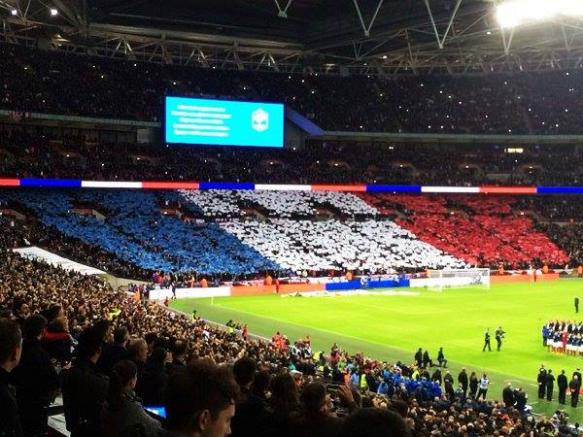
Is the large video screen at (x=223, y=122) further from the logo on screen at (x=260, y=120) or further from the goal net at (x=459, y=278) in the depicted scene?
the goal net at (x=459, y=278)

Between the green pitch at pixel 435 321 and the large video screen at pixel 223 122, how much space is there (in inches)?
752

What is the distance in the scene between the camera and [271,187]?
2586 inches

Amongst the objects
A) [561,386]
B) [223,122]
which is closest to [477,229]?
[223,122]

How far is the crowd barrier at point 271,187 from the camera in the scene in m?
55.6

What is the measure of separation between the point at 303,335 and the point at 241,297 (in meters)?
14.4

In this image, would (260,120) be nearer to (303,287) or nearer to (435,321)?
(303,287)

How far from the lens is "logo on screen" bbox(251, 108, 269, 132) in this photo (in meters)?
64.4

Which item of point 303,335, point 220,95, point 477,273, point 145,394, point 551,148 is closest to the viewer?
point 145,394

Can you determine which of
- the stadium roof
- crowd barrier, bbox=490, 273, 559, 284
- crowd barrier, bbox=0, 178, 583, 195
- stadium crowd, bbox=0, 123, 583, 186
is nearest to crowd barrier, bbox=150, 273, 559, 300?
crowd barrier, bbox=490, 273, 559, 284

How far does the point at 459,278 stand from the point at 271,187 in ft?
62.8

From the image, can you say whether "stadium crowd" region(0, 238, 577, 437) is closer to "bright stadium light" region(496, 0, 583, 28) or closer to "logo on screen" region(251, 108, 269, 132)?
"bright stadium light" region(496, 0, 583, 28)

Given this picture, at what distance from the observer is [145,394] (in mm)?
7656

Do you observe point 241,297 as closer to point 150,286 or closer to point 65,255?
point 150,286

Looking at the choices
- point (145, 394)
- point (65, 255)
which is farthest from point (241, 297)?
point (145, 394)
